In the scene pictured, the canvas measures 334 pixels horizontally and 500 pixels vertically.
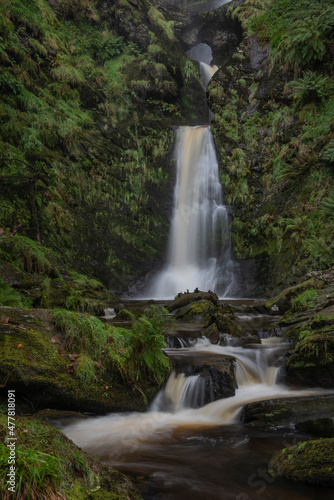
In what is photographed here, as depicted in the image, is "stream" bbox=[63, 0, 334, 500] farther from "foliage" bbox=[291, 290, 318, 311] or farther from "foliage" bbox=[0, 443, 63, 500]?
"foliage" bbox=[0, 443, 63, 500]

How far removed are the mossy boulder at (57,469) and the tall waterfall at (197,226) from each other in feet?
42.3

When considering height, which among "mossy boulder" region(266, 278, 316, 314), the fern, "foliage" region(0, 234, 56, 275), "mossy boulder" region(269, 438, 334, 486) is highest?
the fern

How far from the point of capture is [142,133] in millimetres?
19375

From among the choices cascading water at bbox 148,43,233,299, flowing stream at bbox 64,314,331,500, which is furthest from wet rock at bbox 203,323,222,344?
cascading water at bbox 148,43,233,299

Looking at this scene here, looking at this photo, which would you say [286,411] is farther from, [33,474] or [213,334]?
[33,474]

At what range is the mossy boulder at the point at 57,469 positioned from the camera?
5.51ft

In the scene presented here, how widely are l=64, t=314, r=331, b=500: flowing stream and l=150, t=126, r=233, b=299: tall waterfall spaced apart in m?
9.72

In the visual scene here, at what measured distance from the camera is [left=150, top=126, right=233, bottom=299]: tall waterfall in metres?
16.0

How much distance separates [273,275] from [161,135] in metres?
11.5

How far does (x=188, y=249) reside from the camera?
17469 mm

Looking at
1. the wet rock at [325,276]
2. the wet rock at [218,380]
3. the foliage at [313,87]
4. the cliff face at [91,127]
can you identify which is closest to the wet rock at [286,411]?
the wet rock at [218,380]

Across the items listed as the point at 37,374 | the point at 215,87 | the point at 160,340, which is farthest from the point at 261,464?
the point at 215,87

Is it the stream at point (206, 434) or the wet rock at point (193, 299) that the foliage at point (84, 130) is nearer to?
the wet rock at point (193, 299)

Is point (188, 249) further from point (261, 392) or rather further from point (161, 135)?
point (261, 392)
